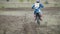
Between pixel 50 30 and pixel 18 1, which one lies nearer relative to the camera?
pixel 50 30

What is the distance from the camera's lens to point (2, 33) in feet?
30.8

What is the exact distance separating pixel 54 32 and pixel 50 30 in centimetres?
45

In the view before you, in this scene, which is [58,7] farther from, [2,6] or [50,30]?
[50,30]

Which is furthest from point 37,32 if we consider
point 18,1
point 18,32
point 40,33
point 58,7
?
point 18,1

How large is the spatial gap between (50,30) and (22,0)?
1391cm

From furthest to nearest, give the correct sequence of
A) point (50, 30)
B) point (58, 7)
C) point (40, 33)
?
point (58, 7), point (50, 30), point (40, 33)

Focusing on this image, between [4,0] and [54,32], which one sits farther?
[4,0]

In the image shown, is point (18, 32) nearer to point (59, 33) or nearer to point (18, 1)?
point (59, 33)

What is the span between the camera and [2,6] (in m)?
20.7

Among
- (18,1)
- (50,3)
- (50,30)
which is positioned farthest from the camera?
(18,1)

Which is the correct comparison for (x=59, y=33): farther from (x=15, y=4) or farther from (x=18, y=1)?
(x=18, y=1)

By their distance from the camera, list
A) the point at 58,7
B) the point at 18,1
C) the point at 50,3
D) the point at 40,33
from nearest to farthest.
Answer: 1. the point at 40,33
2. the point at 58,7
3. the point at 50,3
4. the point at 18,1

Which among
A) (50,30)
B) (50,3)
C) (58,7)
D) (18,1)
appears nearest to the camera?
(50,30)

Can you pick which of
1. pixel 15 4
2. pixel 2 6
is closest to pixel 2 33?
pixel 2 6
